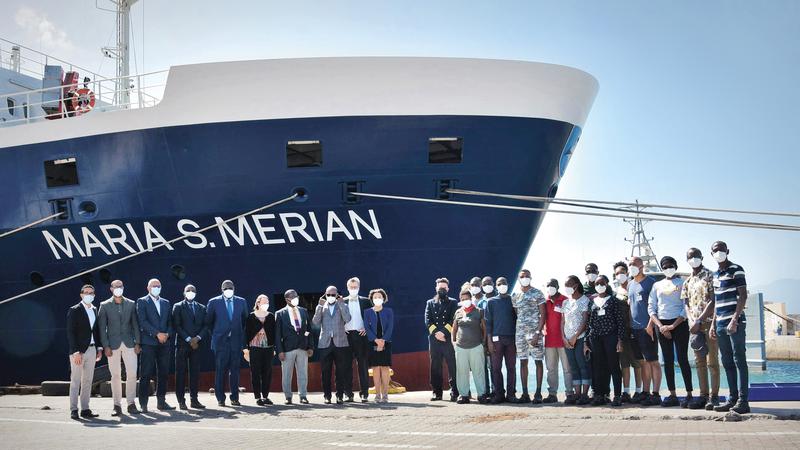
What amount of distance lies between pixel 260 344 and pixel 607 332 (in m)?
4.57

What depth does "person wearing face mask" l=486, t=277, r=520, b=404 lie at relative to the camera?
10.5 metres

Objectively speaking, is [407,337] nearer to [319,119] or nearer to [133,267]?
[319,119]

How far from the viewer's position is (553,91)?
13.0 meters

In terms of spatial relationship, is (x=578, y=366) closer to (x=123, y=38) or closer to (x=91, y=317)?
(x=91, y=317)

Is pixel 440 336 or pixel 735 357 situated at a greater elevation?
pixel 440 336

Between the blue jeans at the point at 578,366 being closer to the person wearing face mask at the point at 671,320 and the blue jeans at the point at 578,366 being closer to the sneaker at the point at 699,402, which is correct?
the person wearing face mask at the point at 671,320

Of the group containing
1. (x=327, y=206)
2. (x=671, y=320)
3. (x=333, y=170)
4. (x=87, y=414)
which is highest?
(x=333, y=170)

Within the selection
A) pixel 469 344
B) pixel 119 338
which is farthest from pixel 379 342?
pixel 119 338

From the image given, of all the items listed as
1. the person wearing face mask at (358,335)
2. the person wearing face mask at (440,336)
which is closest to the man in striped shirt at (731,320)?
the person wearing face mask at (440,336)

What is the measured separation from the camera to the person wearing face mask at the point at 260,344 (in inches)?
437

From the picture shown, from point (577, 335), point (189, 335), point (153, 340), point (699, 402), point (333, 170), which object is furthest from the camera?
point (333, 170)

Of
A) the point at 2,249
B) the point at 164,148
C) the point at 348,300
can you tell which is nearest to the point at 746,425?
the point at 348,300

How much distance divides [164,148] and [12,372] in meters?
5.36

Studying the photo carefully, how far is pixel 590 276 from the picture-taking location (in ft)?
34.0
